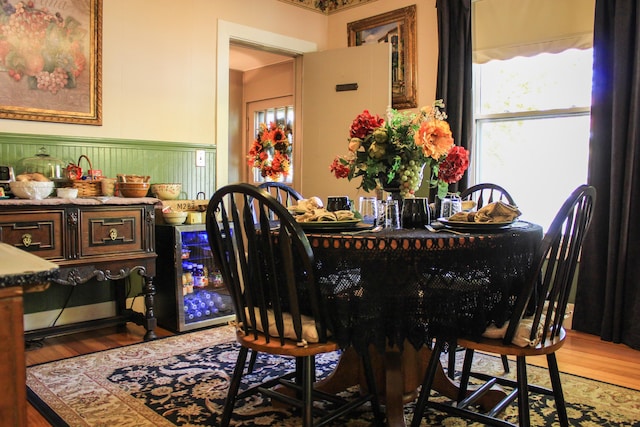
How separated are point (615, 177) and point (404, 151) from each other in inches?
70.2

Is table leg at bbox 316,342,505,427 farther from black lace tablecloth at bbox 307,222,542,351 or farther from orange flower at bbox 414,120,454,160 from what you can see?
orange flower at bbox 414,120,454,160

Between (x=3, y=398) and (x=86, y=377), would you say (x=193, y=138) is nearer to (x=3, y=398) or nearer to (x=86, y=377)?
(x=86, y=377)

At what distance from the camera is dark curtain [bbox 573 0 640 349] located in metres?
3.23

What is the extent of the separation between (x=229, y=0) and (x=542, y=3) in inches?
89.2

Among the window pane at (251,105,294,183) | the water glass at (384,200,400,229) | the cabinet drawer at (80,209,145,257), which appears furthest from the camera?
the window pane at (251,105,294,183)

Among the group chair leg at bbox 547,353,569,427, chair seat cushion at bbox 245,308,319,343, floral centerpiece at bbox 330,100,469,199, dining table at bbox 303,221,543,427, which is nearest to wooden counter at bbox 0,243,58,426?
chair seat cushion at bbox 245,308,319,343

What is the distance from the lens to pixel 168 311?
3.52 meters

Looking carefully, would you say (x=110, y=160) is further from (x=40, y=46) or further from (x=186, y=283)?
(x=186, y=283)

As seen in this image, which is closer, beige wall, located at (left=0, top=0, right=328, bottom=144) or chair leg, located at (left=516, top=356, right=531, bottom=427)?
chair leg, located at (left=516, top=356, right=531, bottom=427)

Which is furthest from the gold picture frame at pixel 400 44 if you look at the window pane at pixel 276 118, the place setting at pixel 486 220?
the place setting at pixel 486 220

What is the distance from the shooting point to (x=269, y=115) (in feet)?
20.9

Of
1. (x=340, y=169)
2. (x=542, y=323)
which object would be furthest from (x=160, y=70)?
(x=542, y=323)

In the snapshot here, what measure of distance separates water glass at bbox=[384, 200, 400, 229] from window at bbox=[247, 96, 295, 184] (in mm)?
3643

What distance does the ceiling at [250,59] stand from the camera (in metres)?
5.94
